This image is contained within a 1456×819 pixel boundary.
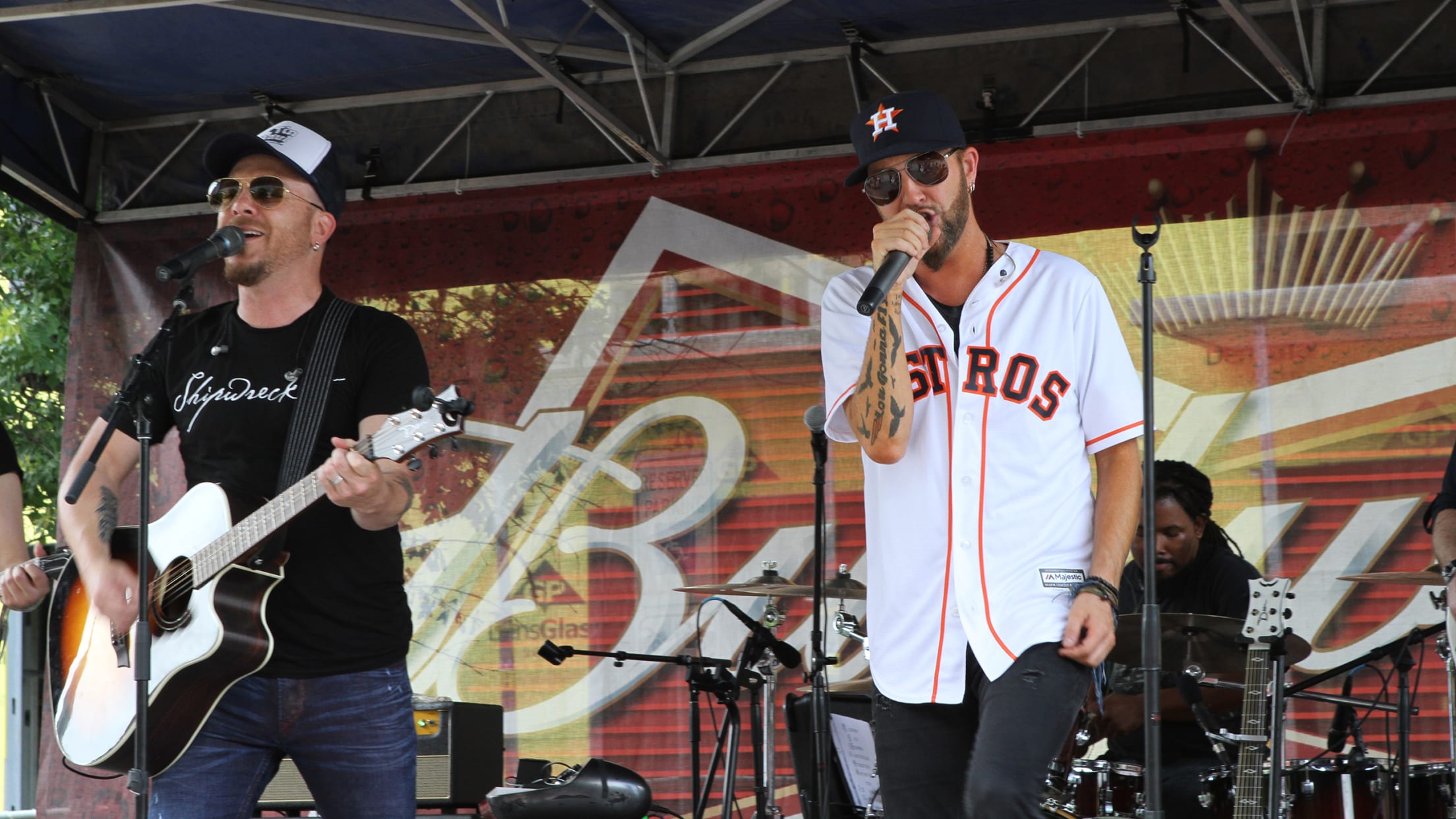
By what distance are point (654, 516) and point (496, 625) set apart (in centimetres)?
105

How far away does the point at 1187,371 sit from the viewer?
682cm

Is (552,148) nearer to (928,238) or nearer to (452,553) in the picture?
(452,553)

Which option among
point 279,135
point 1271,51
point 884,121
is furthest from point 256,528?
point 1271,51

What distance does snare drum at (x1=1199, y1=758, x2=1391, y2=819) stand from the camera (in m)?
4.82

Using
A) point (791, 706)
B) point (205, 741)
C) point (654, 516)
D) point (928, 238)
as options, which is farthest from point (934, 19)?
point (205, 741)

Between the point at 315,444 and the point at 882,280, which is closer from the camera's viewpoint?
the point at 882,280

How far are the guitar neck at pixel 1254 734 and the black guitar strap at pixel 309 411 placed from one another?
Answer: 3.18 metres

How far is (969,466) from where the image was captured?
2605 mm

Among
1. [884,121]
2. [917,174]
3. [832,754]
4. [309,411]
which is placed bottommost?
[832,754]

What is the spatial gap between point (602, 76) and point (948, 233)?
526 centimetres

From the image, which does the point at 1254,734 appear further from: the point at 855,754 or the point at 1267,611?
the point at 855,754

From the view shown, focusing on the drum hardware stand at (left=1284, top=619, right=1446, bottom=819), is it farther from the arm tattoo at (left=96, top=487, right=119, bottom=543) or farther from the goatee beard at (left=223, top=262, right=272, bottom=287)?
the arm tattoo at (left=96, top=487, right=119, bottom=543)

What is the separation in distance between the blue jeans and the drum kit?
2472mm

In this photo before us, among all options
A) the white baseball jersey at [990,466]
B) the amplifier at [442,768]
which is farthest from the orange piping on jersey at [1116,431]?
the amplifier at [442,768]
